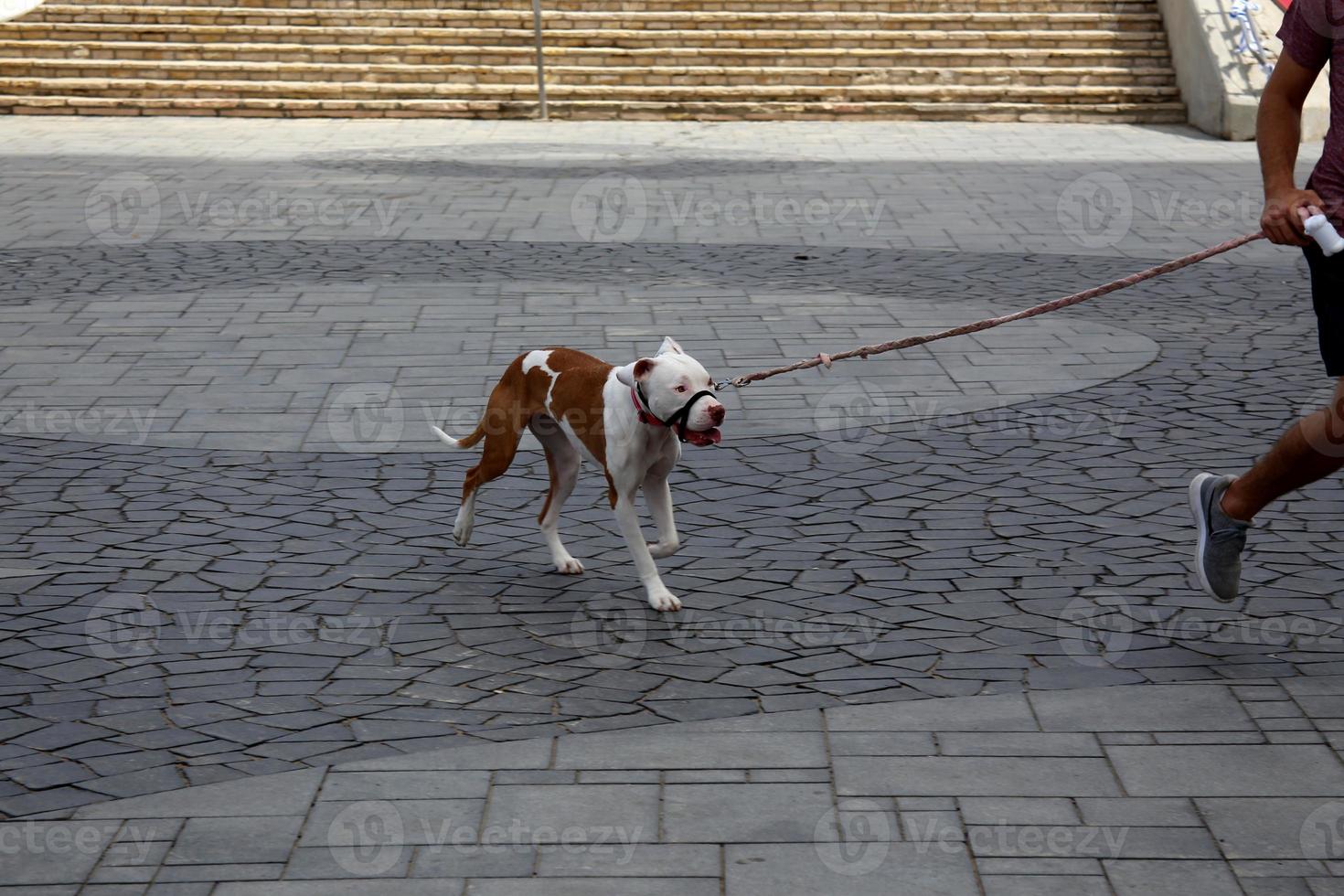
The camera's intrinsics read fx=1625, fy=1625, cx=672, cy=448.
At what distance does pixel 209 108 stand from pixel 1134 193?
1224cm

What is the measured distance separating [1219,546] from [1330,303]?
2.74 ft

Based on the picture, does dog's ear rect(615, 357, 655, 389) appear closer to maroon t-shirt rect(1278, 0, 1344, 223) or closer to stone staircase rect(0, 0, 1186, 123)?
maroon t-shirt rect(1278, 0, 1344, 223)

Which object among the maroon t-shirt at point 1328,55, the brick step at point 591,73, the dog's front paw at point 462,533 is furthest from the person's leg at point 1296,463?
the brick step at point 591,73

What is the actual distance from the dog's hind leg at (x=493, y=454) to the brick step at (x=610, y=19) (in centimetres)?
1793

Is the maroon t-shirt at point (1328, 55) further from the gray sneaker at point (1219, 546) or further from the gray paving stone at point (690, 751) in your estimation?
the gray paving stone at point (690, 751)

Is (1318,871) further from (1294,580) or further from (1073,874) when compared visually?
(1294,580)

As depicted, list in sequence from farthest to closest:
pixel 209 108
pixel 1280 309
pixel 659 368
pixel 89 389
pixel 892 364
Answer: pixel 209 108 < pixel 1280 309 < pixel 892 364 < pixel 89 389 < pixel 659 368

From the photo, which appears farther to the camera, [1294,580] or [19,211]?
[19,211]

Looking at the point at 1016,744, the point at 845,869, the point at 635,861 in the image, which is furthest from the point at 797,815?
the point at 1016,744

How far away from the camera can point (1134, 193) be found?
1509cm

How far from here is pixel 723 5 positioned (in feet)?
76.4

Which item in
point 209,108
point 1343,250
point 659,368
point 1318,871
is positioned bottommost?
point 209,108

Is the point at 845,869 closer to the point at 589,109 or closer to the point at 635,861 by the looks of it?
the point at 635,861

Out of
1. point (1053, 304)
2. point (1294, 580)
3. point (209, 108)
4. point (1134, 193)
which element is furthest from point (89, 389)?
point (209, 108)
